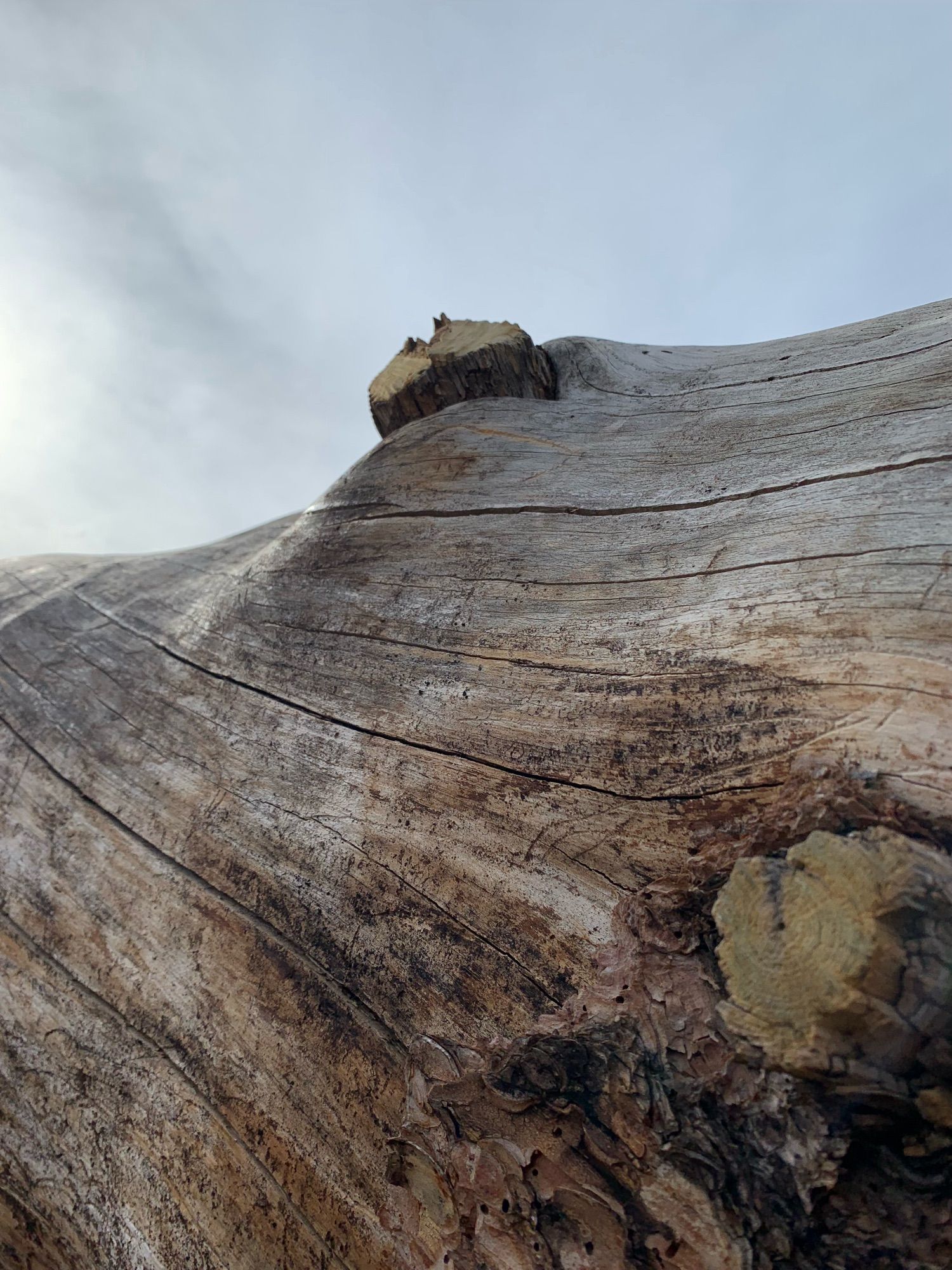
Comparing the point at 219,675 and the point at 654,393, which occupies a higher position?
the point at 654,393

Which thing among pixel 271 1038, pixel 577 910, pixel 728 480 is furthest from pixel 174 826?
pixel 728 480

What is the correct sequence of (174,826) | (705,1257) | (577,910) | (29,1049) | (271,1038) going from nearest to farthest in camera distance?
1. (705,1257)
2. (577,910)
3. (271,1038)
4. (29,1049)
5. (174,826)

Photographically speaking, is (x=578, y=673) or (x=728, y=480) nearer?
(x=578, y=673)

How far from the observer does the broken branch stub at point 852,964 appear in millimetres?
964

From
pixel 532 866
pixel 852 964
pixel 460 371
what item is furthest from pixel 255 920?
pixel 460 371

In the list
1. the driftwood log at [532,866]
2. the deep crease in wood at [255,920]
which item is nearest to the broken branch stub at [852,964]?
the driftwood log at [532,866]

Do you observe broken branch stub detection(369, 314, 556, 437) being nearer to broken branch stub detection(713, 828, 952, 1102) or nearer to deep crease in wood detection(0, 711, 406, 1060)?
deep crease in wood detection(0, 711, 406, 1060)

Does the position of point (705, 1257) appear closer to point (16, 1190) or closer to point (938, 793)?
point (938, 793)

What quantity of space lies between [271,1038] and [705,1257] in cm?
96

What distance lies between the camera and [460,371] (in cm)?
272

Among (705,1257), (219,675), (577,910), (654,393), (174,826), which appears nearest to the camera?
(705,1257)

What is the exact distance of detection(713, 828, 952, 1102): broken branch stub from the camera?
3.16 ft

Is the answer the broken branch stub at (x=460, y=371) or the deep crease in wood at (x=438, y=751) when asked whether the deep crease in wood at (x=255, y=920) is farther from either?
the broken branch stub at (x=460, y=371)

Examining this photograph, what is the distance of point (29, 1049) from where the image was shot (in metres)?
1.85
